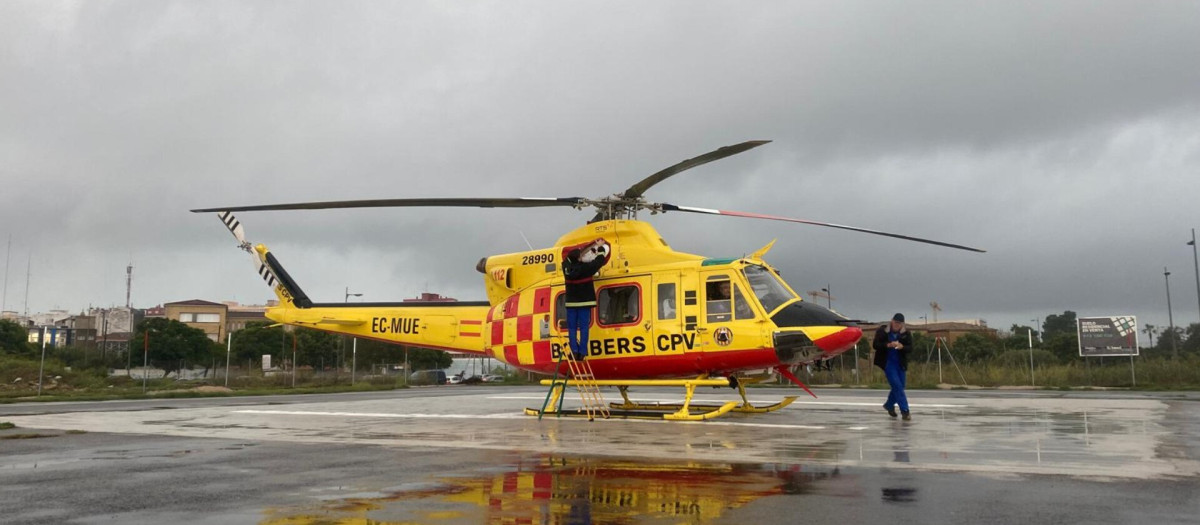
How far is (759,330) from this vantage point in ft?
44.3

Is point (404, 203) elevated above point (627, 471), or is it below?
above

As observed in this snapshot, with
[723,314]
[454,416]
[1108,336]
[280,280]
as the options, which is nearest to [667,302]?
[723,314]

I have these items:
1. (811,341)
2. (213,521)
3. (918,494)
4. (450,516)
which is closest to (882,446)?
(918,494)

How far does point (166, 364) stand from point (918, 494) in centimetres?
7676

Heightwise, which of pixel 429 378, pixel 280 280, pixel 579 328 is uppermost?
pixel 280 280

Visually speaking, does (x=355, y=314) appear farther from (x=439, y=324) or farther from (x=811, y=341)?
(x=811, y=341)

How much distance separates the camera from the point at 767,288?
13977mm

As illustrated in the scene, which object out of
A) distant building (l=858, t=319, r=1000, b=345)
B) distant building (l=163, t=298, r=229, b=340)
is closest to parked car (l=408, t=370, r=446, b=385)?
distant building (l=858, t=319, r=1000, b=345)

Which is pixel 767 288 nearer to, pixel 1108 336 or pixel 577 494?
pixel 577 494

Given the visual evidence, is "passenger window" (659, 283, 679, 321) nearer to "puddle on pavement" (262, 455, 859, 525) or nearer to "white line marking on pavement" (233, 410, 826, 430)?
"white line marking on pavement" (233, 410, 826, 430)

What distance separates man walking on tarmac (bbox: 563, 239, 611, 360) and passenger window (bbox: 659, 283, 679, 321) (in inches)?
48.2

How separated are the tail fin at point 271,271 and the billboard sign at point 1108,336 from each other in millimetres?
31598

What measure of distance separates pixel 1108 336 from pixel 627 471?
34.5 m

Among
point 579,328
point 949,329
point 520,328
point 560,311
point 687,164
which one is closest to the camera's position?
point 687,164
